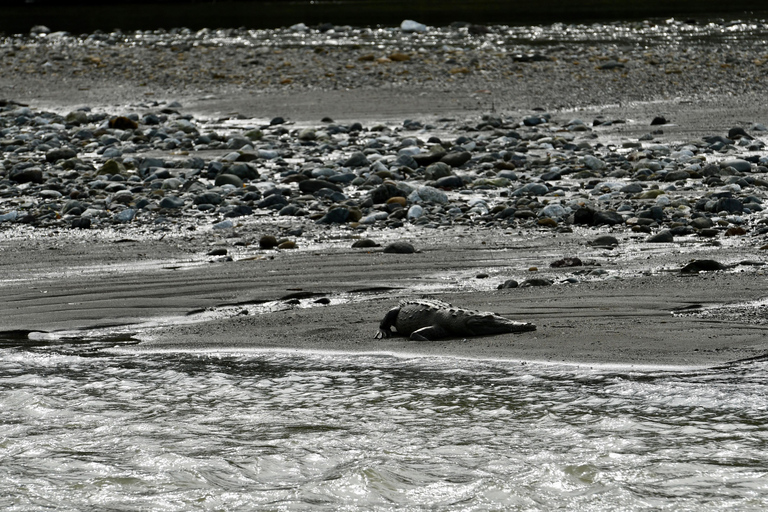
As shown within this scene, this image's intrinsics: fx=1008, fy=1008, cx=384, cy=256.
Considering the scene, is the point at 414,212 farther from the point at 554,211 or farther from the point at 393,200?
the point at 554,211

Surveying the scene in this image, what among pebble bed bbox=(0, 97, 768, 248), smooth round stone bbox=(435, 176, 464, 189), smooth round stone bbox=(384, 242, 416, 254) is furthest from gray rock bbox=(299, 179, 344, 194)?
smooth round stone bbox=(384, 242, 416, 254)

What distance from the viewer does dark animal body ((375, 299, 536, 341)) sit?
519 cm

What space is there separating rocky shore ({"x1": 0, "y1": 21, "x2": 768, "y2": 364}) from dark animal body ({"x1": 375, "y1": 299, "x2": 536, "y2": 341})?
80mm

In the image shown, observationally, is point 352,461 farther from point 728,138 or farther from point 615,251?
point 728,138

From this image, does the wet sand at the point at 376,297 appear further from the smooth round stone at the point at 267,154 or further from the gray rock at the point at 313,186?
the smooth round stone at the point at 267,154

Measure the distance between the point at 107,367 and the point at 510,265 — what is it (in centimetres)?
264

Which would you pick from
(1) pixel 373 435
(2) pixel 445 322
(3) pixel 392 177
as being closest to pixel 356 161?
(3) pixel 392 177

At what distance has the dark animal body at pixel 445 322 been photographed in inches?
204

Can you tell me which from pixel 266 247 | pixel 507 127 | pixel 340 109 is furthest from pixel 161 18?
pixel 266 247

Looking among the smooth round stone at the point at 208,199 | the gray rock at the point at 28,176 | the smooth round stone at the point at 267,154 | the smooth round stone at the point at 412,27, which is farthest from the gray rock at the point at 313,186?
the smooth round stone at the point at 412,27

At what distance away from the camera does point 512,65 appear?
17.9 m

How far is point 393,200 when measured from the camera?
8.23 m

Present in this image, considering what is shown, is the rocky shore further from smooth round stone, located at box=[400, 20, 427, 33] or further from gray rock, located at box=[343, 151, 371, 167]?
smooth round stone, located at box=[400, 20, 427, 33]

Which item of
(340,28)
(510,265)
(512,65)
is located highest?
(340,28)
